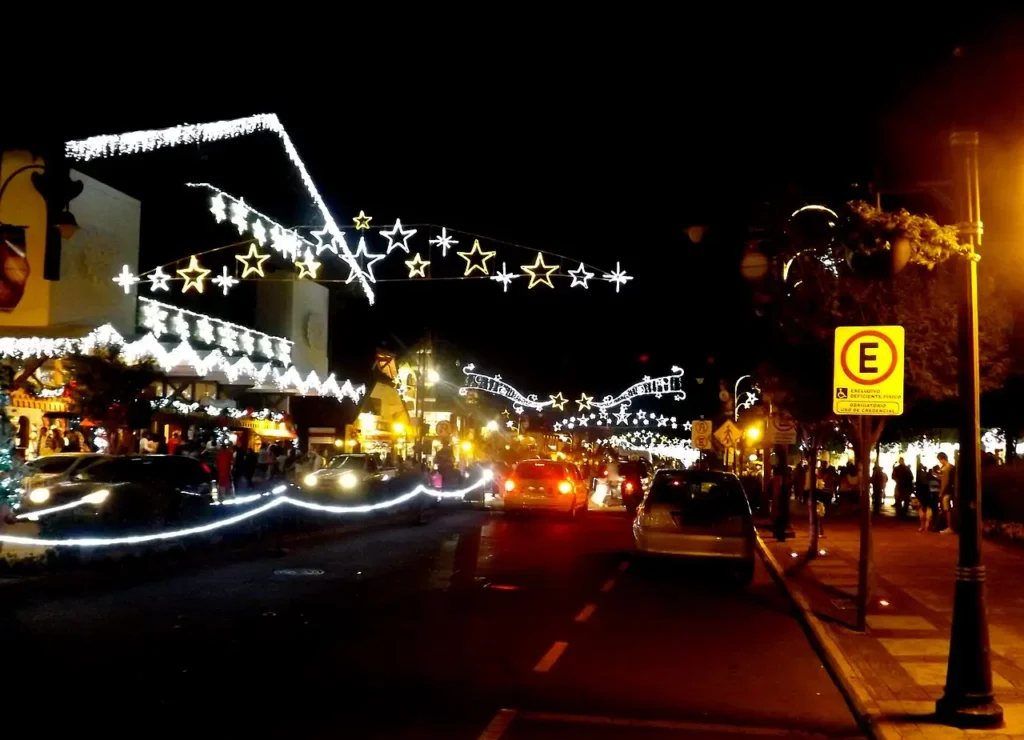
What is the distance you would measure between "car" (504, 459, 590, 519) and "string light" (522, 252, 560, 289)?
8.21m

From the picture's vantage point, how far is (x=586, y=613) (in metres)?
13.0

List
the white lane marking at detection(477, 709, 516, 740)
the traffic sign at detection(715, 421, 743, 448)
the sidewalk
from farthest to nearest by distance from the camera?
the traffic sign at detection(715, 421, 743, 448), the sidewalk, the white lane marking at detection(477, 709, 516, 740)

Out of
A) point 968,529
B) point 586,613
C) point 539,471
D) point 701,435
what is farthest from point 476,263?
point 701,435

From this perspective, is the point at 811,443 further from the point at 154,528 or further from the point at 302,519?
the point at 154,528

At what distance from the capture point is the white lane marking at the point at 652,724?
25.3 feet

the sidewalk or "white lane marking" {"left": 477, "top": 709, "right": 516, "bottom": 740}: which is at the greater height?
"white lane marking" {"left": 477, "top": 709, "right": 516, "bottom": 740}

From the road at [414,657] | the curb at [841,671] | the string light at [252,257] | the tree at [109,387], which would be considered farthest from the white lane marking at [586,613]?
the tree at [109,387]

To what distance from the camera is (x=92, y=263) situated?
28047 millimetres

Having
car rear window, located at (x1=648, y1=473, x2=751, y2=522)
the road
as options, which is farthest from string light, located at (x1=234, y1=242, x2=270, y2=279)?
car rear window, located at (x1=648, y1=473, x2=751, y2=522)

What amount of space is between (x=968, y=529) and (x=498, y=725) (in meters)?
3.90

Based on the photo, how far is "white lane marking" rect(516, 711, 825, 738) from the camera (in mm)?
7727

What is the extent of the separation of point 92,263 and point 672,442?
126 metres

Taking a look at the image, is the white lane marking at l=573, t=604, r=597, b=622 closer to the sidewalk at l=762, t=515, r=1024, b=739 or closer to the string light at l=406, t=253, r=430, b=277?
the sidewalk at l=762, t=515, r=1024, b=739

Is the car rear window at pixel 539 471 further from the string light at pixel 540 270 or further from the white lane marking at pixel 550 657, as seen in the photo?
the white lane marking at pixel 550 657
